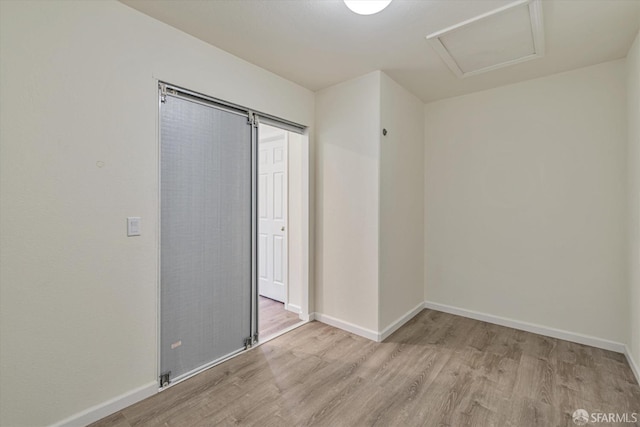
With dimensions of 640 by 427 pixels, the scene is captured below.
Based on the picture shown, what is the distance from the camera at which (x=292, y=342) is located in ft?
9.10

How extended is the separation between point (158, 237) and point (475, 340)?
2.91 meters

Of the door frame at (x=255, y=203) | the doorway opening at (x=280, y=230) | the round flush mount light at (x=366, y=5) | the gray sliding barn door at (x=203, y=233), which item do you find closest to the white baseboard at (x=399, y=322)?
the door frame at (x=255, y=203)

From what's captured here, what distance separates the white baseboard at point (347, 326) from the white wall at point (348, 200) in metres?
0.03

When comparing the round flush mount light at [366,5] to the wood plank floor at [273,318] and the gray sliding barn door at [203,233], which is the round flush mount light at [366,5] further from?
the wood plank floor at [273,318]

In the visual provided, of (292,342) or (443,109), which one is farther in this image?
(443,109)

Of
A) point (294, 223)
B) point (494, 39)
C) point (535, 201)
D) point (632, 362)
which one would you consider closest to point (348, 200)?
point (294, 223)

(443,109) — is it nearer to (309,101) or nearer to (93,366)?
(309,101)

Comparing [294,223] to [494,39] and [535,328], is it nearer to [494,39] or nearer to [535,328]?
[494,39]

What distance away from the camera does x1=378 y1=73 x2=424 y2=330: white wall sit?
2.88m

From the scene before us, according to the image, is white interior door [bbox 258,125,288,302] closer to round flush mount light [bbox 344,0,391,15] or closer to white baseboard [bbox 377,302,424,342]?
white baseboard [bbox 377,302,424,342]

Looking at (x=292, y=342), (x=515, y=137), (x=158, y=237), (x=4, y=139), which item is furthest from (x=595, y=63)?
(x=4, y=139)

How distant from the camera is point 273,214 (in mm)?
4000

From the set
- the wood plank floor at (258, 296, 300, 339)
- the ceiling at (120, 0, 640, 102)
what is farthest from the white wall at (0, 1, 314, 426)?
the wood plank floor at (258, 296, 300, 339)

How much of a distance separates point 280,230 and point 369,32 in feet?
8.16
